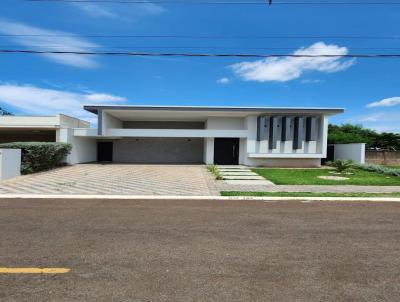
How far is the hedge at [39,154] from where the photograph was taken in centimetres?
1612

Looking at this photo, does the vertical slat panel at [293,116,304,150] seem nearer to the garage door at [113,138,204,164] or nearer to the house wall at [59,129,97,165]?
the garage door at [113,138,204,164]

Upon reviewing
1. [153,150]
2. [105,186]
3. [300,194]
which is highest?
[153,150]

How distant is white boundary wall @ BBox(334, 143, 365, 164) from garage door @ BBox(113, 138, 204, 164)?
11940 mm

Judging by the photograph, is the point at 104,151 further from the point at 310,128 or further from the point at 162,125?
the point at 310,128

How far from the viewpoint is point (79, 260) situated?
447cm

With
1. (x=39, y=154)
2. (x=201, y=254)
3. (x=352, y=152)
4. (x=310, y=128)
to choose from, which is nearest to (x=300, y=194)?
(x=201, y=254)

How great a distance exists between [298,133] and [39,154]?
1684 cm

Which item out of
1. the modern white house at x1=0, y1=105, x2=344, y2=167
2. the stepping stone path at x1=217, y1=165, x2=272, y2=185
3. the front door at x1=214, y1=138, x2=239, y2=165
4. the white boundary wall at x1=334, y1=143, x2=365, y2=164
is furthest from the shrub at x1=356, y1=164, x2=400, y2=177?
the front door at x1=214, y1=138, x2=239, y2=165

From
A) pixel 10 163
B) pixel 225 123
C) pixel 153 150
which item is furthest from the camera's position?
pixel 153 150

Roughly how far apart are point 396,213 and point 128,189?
8.86m

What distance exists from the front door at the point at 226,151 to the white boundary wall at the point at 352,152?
907cm

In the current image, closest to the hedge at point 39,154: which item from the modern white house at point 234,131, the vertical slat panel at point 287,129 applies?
the modern white house at point 234,131

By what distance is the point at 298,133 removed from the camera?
72.4 ft

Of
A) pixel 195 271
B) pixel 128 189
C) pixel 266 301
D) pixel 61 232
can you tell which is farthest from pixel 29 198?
pixel 266 301
